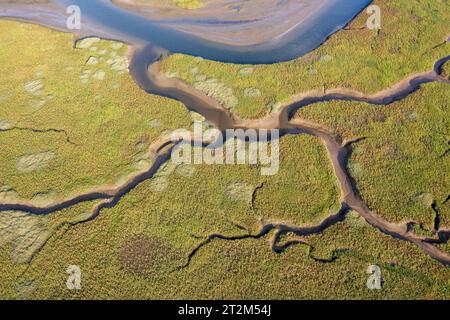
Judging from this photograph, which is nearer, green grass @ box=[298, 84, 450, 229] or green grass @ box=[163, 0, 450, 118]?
green grass @ box=[298, 84, 450, 229]

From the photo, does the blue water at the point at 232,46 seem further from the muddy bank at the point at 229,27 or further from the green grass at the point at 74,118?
the green grass at the point at 74,118

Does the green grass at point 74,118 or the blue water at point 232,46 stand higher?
the blue water at point 232,46

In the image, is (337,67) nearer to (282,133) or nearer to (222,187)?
(282,133)

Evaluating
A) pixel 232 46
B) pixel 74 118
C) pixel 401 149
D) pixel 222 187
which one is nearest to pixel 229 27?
pixel 232 46

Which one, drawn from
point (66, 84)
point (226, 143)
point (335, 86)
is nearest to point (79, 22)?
point (66, 84)

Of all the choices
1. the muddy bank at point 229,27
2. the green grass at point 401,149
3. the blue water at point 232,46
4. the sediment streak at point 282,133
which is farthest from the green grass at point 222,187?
the muddy bank at point 229,27

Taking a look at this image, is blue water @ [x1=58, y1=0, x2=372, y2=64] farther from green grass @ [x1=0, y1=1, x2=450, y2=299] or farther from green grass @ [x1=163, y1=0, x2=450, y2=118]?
green grass @ [x1=0, y1=1, x2=450, y2=299]

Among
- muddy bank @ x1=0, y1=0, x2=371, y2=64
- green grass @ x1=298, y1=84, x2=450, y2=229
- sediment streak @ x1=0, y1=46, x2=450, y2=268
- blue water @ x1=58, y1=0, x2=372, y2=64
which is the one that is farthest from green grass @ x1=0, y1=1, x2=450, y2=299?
muddy bank @ x1=0, y1=0, x2=371, y2=64
